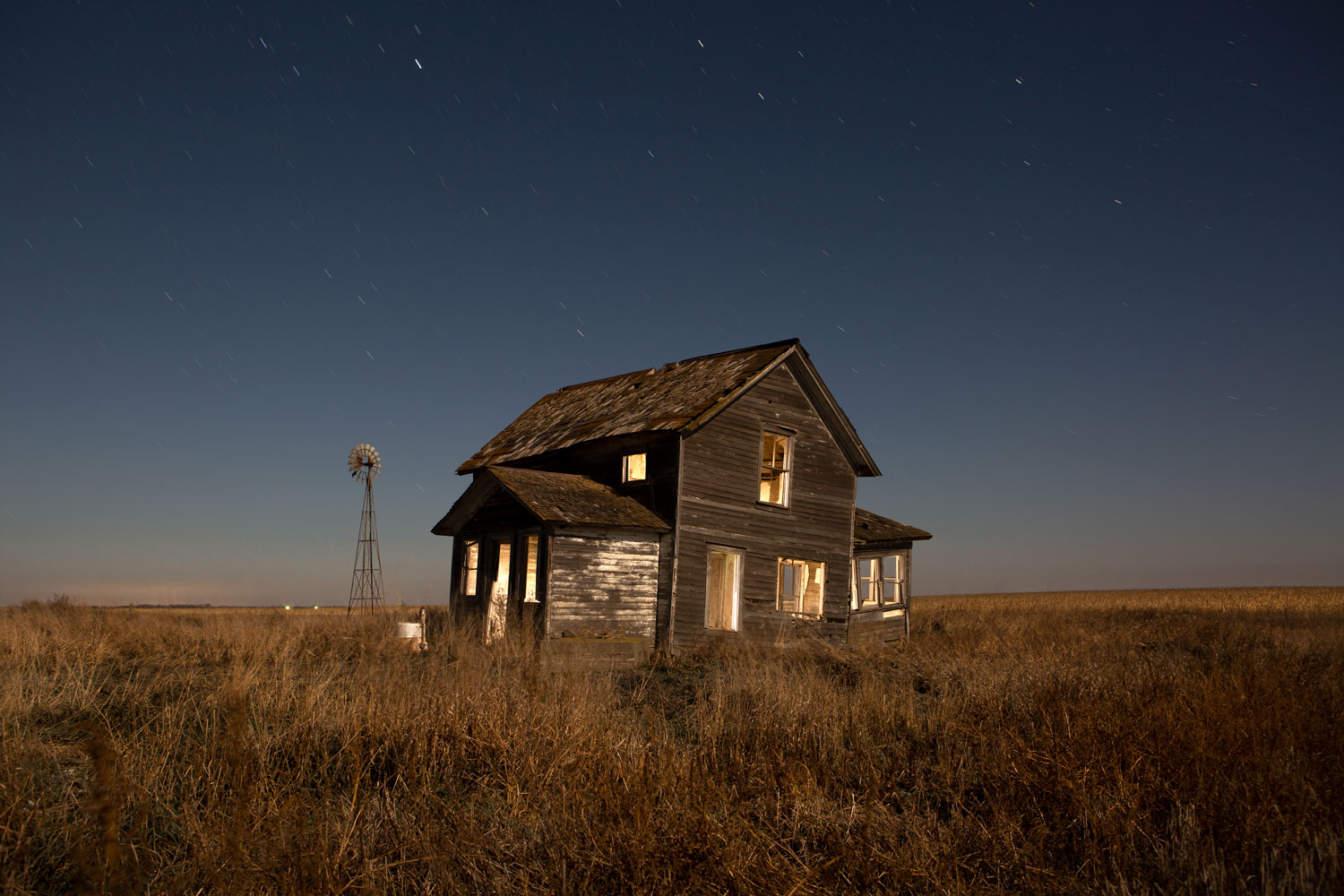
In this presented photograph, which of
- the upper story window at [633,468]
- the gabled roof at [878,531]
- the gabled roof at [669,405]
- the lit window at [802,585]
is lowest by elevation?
the lit window at [802,585]

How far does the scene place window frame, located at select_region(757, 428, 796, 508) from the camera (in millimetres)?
18984

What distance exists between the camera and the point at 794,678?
9.48 m

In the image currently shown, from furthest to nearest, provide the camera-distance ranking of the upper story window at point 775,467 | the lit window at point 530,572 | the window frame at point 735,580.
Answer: the upper story window at point 775,467, the window frame at point 735,580, the lit window at point 530,572

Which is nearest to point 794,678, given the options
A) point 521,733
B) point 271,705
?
point 521,733

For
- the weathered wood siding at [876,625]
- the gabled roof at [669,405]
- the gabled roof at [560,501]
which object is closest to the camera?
the gabled roof at [560,501]

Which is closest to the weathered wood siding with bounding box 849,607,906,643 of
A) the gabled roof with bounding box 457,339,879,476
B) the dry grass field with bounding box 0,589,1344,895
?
the gabled roof with bounding box 457,339,879,476

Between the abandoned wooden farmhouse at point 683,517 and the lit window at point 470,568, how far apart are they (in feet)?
0.11

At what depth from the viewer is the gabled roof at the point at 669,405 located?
18266 mm

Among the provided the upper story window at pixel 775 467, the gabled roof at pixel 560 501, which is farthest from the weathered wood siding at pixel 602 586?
the upper story window at pixel 775 467

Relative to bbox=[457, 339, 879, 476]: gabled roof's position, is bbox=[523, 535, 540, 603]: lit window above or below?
below

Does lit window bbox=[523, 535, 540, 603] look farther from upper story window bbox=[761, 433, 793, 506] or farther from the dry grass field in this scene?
the dry grass field

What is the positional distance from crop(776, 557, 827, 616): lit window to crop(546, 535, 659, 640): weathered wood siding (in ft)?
12.4

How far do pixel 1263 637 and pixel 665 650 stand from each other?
12768mm

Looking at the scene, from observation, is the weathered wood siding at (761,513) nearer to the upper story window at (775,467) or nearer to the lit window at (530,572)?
the upper story window at (775,467)
